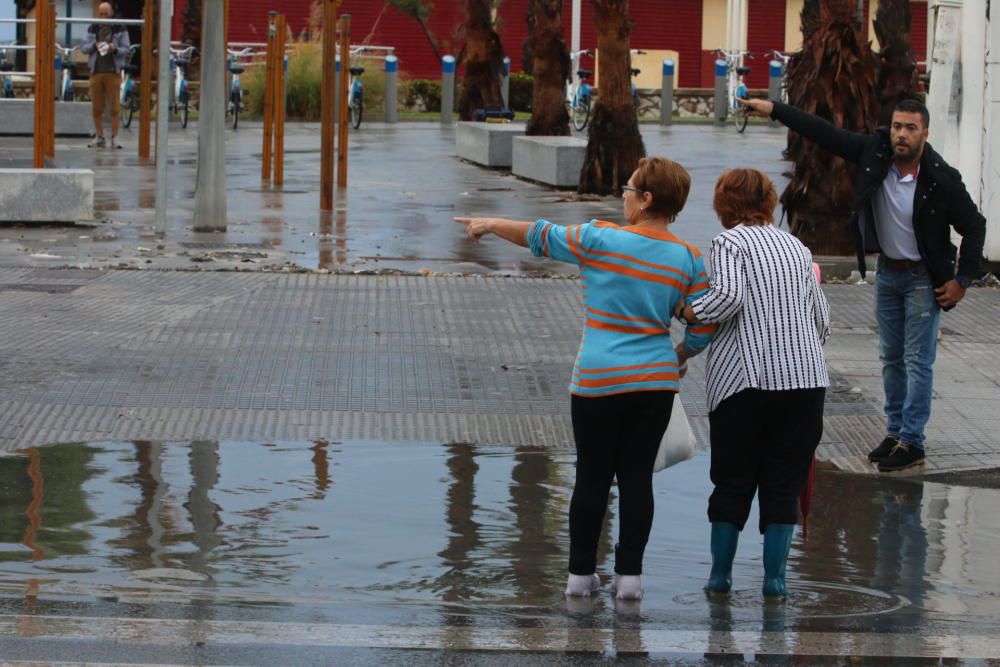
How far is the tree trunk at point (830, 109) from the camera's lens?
1404 centimetres

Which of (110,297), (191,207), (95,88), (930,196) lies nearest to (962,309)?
(930,196)

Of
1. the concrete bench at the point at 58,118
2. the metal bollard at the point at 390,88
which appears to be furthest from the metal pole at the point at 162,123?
the metal bollard at the point at 390,88

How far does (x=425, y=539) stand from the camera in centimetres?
619

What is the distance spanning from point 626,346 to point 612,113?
14970 mm

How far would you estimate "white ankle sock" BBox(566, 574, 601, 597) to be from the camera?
17.8 ft

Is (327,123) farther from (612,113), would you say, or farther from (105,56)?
(105,56)

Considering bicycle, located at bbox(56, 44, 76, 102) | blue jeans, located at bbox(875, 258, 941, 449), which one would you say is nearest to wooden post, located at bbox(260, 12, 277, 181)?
bicycle, located at bbox(56, 44, 76, 102)

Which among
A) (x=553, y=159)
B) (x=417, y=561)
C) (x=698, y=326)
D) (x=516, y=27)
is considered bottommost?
(x=417, y=561)

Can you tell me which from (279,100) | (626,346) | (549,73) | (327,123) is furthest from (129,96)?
(626,346)

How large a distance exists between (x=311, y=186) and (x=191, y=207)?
3.03 metres

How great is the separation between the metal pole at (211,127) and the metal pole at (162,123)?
12.4 inches

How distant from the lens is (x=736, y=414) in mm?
5461

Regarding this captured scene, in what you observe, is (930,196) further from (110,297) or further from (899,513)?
(110,297)

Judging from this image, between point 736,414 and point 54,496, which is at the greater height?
point 736,414
